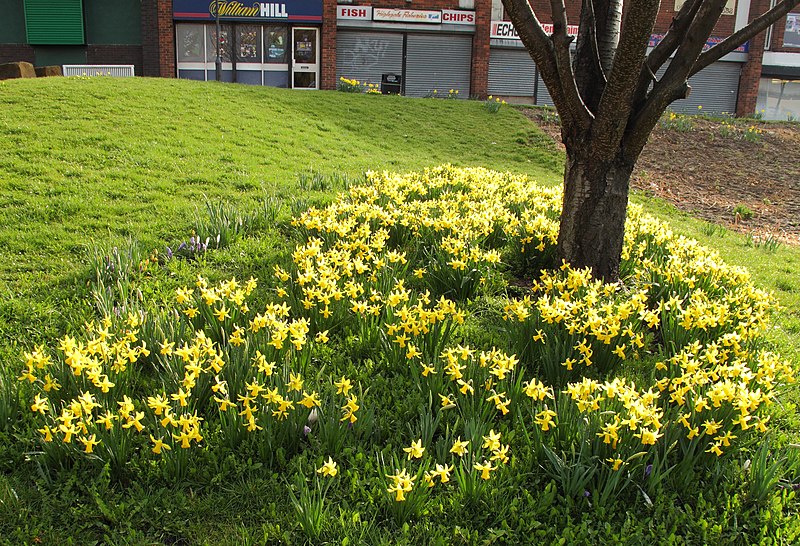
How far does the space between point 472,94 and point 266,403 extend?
2502cm

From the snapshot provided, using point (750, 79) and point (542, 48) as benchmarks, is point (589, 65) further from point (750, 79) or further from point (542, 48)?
point (750, 79)

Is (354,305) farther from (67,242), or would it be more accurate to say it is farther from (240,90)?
(240,90)

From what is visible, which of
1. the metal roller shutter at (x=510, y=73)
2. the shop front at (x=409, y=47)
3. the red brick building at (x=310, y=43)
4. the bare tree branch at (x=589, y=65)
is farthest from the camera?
the metal roller shutter at (x=510, y=73)

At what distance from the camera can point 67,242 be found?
17.5ft

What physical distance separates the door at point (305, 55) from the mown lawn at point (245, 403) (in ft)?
55.2

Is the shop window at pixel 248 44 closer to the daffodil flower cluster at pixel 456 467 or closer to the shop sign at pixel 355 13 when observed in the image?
the shop sign at pixel 355 13

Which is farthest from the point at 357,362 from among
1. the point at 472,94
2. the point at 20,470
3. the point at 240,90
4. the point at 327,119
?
the point at 472,94

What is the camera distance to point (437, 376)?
3098 millimetres

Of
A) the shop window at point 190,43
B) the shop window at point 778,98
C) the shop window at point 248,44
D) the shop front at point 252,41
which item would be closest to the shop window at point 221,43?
the shop front at point 252,41

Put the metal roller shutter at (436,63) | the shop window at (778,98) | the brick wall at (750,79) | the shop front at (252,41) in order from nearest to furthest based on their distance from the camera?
the shop front at (252,41) → the metal roller shutter at (436,63) → the brick wall at (750,79) → the shop window at (778,98)

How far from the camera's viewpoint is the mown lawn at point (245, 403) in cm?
242

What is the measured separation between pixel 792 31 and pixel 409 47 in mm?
17817

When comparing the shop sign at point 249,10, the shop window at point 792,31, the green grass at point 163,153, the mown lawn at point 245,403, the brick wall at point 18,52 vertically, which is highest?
the shop window at point 792,31

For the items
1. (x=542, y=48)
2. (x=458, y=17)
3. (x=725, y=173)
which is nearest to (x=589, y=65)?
(x=542, y=48)
